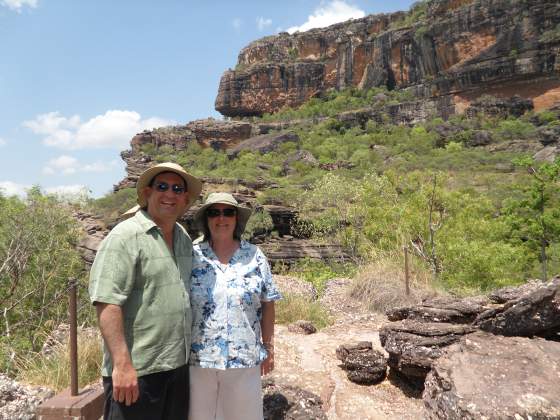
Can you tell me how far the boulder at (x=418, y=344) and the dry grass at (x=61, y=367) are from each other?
304 centimetres

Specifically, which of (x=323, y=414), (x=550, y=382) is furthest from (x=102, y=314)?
(x=550, y=382)

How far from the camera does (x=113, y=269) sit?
5.65 ft

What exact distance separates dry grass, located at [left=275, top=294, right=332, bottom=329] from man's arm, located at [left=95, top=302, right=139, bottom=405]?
14.9ft

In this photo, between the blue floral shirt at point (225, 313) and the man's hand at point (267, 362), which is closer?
the blue floral shirt at point (225, 313)

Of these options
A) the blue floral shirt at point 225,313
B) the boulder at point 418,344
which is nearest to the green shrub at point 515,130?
the boulder at point 418,344

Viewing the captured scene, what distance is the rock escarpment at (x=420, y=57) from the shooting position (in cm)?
4350

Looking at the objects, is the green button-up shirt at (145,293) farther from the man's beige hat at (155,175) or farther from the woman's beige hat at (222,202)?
the woman's beige hat at (222,202)

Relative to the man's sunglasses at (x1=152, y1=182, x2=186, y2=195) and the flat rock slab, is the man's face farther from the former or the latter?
the flat rock slab

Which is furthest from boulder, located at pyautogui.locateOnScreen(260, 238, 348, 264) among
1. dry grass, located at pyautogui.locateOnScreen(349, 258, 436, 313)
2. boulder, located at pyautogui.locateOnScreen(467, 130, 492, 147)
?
boulder, located at pyautogui.locateOnScreen(467, 130, 492, 147)

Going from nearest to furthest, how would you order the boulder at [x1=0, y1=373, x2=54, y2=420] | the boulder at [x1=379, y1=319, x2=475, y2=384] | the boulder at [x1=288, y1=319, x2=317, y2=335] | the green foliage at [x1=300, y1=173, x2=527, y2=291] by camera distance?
the boulder at [x1=0, y1=373, x2=54, y2=420] < the boulder at [x1=379, y1=319, x2=475, y2=384] < the boulder at [x1=288, y1=319, x2=317, y2=335] < the green foliage at [x1=300, y1=173, x2=527, y2=291]

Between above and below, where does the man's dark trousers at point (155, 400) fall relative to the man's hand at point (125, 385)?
below

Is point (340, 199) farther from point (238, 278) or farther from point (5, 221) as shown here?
point (238, 278)

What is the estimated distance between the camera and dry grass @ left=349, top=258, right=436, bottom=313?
6805 millimetres

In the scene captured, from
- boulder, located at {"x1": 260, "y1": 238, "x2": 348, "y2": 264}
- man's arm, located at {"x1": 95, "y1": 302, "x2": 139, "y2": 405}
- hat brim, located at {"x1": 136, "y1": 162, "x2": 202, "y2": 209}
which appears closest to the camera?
man's arm, located at {"x1": 95, "y1": 302, "x2": 139, "y2": 405}
